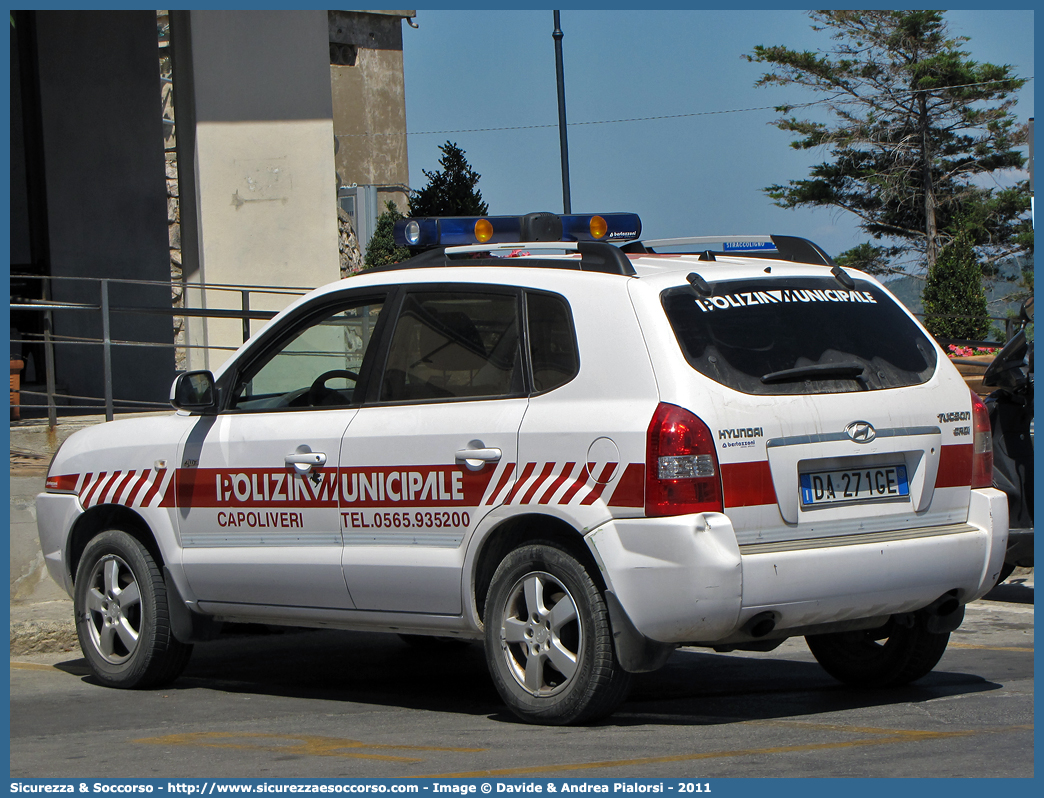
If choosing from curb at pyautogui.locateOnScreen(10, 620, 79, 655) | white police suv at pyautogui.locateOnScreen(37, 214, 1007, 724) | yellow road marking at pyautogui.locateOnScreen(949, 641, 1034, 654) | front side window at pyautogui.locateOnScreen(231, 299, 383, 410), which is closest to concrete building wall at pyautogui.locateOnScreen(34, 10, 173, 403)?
curb at pyautogui.locateOnScreen(10, 620, 79, 655)

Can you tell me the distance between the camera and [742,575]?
15.9ft

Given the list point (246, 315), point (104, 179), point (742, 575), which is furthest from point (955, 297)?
point (742, 575)

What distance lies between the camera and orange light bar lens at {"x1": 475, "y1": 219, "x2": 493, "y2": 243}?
21.2 ft

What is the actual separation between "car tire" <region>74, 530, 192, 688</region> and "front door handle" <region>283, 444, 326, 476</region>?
1077 mm

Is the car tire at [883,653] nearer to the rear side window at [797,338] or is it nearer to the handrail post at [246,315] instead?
the rear side window at [797,338]

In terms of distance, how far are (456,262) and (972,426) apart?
7.29ft

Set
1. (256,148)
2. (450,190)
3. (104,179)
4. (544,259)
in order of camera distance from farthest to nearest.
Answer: (450,190) < (104,179) < (256,148) < (544,259)

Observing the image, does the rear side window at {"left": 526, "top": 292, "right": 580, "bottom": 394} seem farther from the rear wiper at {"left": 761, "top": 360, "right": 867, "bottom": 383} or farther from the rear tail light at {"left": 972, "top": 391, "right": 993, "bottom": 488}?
the rear tail light at {"left": 972, "top": 391, "right": 993, "bottom": 488}

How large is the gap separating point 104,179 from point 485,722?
38.4 feet

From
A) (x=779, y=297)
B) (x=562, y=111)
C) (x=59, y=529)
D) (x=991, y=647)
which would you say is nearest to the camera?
(x=779, y=297)

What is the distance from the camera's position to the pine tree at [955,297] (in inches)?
1168

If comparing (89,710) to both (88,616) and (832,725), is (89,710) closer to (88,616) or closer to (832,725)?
(88,616)

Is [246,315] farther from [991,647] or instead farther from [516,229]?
[991,647]

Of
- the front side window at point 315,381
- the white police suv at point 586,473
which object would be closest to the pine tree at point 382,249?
the front side window at point 315,381
